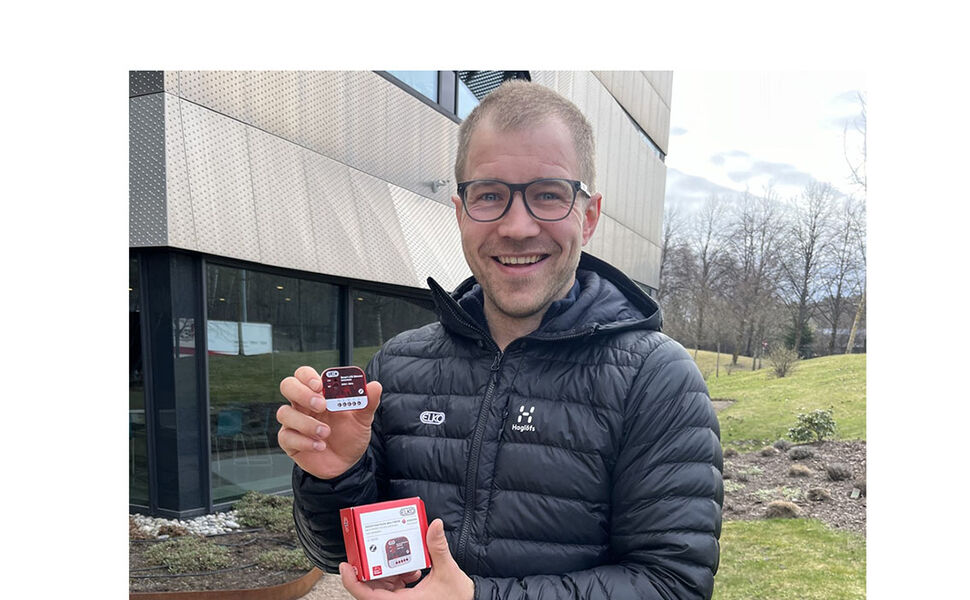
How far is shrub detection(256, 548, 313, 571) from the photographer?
4.93 m

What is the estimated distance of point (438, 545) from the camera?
3.69 ft

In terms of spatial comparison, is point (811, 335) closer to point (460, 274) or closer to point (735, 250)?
point (735, 250)

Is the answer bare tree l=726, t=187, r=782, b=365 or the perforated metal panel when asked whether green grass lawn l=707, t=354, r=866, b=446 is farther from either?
the perforated metal panel

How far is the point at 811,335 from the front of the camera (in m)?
11.1

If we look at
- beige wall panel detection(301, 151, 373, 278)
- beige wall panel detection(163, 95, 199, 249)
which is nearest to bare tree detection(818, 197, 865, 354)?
beige wall panel detection(301, 151, 373, 278)

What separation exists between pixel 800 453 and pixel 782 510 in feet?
6.51

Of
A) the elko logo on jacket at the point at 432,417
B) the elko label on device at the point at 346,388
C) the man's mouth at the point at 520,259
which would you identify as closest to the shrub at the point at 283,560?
the elko logo on jacket at the point at 432,417

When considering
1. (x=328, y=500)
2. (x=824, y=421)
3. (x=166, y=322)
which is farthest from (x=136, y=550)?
(x=824, y=421)

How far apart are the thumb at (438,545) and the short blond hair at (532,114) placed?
0.80 metres

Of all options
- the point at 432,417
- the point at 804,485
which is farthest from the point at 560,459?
the point at 804,485

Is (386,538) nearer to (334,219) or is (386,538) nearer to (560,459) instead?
(560,459)

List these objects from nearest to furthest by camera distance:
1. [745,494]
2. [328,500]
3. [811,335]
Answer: [328,500]
[745,494]
[811,335]

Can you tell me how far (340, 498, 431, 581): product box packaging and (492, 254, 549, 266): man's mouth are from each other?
58 centimetres

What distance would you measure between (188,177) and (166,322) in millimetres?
1307
